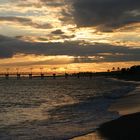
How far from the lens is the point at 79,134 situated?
20.8 meters

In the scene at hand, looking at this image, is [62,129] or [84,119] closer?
[62,129]

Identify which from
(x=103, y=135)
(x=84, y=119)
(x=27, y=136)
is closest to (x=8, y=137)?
(x=27, y=136)

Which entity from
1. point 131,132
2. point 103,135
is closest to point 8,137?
point 103,135

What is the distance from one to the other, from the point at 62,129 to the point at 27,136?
276 centimetres

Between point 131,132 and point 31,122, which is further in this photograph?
point 31,122

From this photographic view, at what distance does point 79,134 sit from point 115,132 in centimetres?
190

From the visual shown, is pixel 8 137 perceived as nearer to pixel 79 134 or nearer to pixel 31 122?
pixel 79 134

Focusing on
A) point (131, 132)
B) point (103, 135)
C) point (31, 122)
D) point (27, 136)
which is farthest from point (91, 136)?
point (31, 122)

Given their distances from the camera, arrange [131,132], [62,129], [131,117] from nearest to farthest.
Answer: [131,132]
[62,129]
[131,117]

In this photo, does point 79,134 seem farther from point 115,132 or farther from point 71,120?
point 71,120

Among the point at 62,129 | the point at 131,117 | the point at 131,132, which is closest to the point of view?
the point at 131,132

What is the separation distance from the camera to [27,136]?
68.2 feet

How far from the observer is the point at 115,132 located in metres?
20.6

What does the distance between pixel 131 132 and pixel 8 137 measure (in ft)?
21.2
